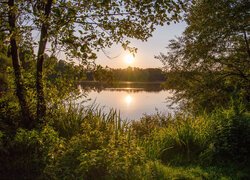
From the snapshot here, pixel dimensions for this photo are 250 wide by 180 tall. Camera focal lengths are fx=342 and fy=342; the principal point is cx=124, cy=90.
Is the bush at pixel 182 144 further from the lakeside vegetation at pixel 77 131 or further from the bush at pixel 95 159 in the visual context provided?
the bush at pixel 95 159

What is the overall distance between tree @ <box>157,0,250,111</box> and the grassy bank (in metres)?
7.55

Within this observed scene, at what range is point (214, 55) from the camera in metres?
17.2

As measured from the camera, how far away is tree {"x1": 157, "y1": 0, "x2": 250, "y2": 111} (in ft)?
50.6

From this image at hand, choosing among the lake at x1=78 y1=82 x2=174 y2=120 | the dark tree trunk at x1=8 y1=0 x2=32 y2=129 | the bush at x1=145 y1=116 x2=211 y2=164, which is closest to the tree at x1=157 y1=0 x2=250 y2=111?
the lake at x1=78 y1=82 x2=174 y2=120

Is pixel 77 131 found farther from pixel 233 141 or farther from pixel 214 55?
pixel 214 55

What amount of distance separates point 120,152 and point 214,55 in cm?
1239

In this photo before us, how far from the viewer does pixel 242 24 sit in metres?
15.4

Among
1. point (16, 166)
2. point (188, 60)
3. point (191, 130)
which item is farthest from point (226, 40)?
point (16, 166)

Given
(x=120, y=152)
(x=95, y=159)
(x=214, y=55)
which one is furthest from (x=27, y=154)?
(x=214, y=55)

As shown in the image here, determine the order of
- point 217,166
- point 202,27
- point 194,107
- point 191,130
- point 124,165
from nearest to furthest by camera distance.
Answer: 1. point 124,165
2. point 217,166
3. point 191,130
4. point 202,27
5. point 194,107

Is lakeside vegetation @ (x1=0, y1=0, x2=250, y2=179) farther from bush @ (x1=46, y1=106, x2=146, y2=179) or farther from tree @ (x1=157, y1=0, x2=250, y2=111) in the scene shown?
tree @ (x1=157, y1=0, x2=250, y2=111)

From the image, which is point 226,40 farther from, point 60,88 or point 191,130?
point 60,88

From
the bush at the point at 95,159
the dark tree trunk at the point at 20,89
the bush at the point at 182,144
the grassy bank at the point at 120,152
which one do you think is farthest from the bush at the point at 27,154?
the bush at the point at 182,144

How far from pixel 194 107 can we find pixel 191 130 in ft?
28.9
